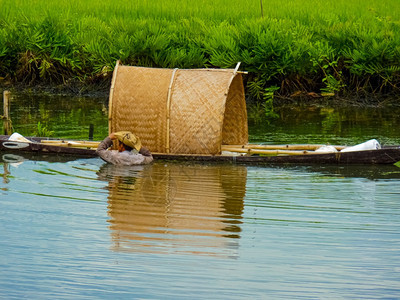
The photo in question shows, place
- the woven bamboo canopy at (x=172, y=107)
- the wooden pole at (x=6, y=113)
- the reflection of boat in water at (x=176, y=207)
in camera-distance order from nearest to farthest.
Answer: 1. the reflection of boat in water at (x=176, y=207)
2. the woven bamboo canopy at (x=172, y=107)
3. the wooden pole at (x=6, y=113)

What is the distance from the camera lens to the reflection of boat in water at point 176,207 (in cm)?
707

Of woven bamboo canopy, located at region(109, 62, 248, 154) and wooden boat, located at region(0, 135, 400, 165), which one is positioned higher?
woven bamboo canopy, located at region(109, 62, 248, 154)

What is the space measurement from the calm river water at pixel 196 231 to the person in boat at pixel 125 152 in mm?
118

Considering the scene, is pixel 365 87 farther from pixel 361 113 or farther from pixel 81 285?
pixel 81 285

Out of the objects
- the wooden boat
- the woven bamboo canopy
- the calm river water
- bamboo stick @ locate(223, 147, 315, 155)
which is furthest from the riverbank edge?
the calm river water

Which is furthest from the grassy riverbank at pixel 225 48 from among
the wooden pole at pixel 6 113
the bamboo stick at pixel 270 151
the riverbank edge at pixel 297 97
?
the bamboo stick at pixel 270 151

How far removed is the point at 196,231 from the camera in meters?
7.44

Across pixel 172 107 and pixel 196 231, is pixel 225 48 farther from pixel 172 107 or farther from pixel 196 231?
pixel 196 231

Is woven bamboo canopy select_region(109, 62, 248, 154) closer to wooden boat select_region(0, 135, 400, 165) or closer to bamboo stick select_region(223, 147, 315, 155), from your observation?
wooden boat select_region(0, 135, 400, 165)

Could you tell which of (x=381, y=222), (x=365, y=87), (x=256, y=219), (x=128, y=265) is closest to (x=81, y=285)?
(x=128, y=265)

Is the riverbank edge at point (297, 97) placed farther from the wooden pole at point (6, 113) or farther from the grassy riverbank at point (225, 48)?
the wooden pole at point (6, 113)

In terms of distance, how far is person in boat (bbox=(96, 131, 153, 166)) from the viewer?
10203 mm

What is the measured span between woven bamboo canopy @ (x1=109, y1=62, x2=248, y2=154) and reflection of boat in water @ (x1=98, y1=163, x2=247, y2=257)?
0.31 metres

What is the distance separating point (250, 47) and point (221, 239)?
8.49 m
